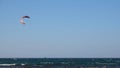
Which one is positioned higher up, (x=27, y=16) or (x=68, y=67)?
(x=27, y=16)

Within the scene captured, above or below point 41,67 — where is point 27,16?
above

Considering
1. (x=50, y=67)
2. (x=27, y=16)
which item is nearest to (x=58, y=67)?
(x=50, y=67)

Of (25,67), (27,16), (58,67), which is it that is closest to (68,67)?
(58,67)

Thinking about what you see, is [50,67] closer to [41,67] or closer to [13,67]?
[41,67]

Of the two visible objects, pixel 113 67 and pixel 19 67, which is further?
pixel 113 67

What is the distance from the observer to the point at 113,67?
60438 mm

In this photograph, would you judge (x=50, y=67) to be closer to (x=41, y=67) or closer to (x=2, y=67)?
(x=41, y=67)

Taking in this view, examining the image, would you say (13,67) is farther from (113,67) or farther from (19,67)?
(113,67)

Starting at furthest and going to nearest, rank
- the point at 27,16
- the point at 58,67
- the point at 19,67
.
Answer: the point at 58,67 < the point at 19,67 < the point at 27,16

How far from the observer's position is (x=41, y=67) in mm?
55875

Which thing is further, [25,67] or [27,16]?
[25,67]

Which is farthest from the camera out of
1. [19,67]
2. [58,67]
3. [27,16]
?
[58,67]

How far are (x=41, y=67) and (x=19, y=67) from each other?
11.3 ft

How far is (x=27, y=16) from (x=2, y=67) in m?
21.7
